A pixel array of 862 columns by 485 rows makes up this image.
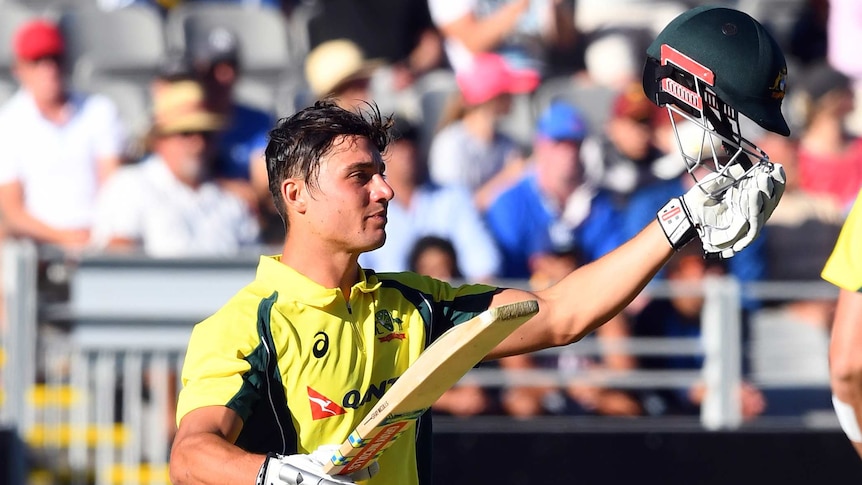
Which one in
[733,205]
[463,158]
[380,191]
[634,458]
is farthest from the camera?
[463,158]

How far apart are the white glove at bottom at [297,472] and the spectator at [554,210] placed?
4.38 meters

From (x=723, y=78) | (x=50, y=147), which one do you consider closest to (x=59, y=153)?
(x=50, y=147)

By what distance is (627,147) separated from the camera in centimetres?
793

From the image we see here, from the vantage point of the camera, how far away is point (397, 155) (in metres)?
7.18

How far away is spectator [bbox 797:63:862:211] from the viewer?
810 centimetres

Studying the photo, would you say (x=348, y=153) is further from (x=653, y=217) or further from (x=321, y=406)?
(x=653, y=217)

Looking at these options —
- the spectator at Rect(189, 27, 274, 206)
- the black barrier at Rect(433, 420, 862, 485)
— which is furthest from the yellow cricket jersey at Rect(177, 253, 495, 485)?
the spectator at Rect(189, 27, 274, 206)

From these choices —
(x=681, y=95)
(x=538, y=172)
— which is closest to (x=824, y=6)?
(x=538, y=172)

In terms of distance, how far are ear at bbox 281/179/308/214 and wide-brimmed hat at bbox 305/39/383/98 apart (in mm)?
4435

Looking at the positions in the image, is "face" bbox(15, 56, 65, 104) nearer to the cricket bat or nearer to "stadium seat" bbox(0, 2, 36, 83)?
"stadium seat" bbox(0, 2, 36, 83)

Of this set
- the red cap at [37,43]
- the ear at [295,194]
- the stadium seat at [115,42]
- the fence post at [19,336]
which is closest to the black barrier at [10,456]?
the fence post at [19,336]

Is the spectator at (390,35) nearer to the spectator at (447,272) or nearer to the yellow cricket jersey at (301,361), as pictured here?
the spectator at (447,272)

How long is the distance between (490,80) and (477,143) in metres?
0.57

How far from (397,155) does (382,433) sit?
439 cm
